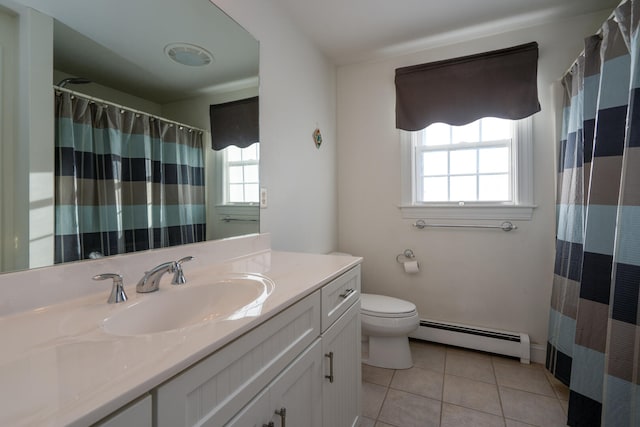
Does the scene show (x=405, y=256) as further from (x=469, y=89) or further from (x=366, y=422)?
(x=469, y=89)

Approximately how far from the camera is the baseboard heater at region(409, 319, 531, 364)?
2025mm

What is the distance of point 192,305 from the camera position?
97 cm

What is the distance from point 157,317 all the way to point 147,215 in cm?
38

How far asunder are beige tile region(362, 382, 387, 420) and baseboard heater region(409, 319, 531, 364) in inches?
27.6

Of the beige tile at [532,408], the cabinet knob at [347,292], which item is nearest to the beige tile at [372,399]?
the beige tile at [532,408]

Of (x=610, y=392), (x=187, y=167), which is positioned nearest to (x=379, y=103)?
(x=187, y=167)

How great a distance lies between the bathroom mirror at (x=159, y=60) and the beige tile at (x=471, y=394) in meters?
1.51

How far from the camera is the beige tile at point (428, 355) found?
1995 millimetres

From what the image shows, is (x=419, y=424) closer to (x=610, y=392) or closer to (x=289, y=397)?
(x=610, y=392)

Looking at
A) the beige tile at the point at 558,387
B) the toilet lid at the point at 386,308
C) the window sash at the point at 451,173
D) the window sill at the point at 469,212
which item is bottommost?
the beige tile at the point at 558,387

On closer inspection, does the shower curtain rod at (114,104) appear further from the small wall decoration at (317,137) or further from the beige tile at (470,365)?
the beige tile at (470,365)

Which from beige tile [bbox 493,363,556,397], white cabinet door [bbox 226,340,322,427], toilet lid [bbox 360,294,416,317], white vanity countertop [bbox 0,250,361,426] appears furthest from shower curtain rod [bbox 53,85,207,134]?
beige tile [bbox 493,363,556,397]

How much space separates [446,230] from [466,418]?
1241mm

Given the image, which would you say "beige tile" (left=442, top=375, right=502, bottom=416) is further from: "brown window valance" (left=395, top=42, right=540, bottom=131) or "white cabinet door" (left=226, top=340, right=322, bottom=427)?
"brown window valance" (left=395, top=42, right=540, bottom=131)
